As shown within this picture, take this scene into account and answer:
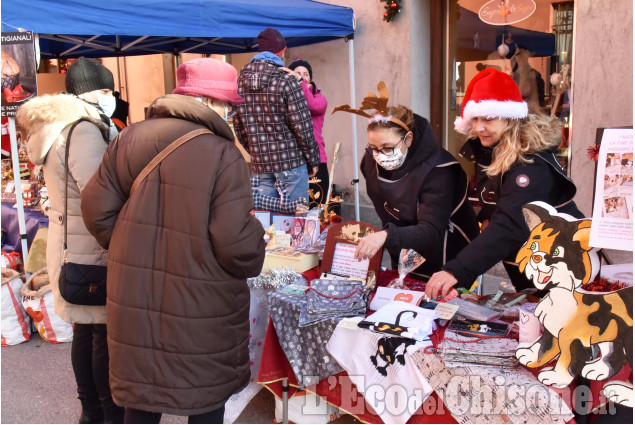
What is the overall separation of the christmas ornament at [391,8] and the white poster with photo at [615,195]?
4836mm

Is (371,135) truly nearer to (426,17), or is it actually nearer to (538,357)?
(538,357)

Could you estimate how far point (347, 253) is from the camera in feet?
9.39

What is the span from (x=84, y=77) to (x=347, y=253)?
1.57 meters

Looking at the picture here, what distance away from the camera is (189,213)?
198 cm

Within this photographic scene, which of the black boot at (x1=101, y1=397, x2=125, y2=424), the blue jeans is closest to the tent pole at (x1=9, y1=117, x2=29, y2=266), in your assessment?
the blue jeans

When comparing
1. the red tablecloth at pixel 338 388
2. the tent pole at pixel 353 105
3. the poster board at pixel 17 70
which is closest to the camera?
the red tablecloth at pixel 338 388

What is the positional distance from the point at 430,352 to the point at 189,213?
1015 mm

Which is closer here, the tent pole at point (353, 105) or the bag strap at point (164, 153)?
the bag strap at point (164, 153)

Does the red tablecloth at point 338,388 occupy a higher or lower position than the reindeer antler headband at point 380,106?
lower

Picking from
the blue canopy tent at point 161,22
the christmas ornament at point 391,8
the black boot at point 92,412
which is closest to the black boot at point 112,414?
the black boot at point 92,412

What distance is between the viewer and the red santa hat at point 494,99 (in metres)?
2.56

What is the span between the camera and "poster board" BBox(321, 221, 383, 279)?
2.77m

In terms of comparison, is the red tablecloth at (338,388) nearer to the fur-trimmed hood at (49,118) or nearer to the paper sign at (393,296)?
the paper sign at (393,296)

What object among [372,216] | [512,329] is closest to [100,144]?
[512,329]
